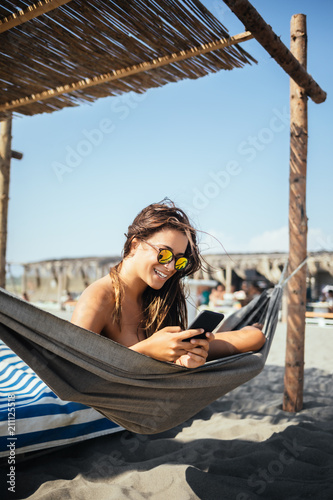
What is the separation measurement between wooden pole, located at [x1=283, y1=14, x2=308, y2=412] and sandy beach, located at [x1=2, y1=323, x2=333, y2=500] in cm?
20

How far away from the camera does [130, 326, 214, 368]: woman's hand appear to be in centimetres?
122

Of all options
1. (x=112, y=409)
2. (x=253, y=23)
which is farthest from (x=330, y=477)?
(x=253, y=23)

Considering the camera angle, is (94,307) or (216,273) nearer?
(94,307)

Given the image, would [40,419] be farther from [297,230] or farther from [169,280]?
[297,230]

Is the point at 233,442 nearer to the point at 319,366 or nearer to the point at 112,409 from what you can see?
the point at 112,409

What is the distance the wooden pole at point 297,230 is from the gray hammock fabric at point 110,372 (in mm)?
1256

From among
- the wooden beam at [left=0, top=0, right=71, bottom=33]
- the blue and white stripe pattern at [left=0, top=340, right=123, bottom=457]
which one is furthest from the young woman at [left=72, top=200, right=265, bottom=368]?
the wooden beam at [left=0, top=0, right=71, bottom=33]

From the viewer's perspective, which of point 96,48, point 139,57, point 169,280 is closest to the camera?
point 169,280

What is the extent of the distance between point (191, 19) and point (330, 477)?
2.20m

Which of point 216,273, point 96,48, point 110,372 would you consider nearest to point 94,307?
point 110,372

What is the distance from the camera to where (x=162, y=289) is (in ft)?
5.32

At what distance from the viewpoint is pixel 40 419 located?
1888 millimetres

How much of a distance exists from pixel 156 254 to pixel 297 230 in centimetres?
159

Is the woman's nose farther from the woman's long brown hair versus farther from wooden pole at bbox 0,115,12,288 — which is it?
wooden pole at bbox 0,115,12,288
